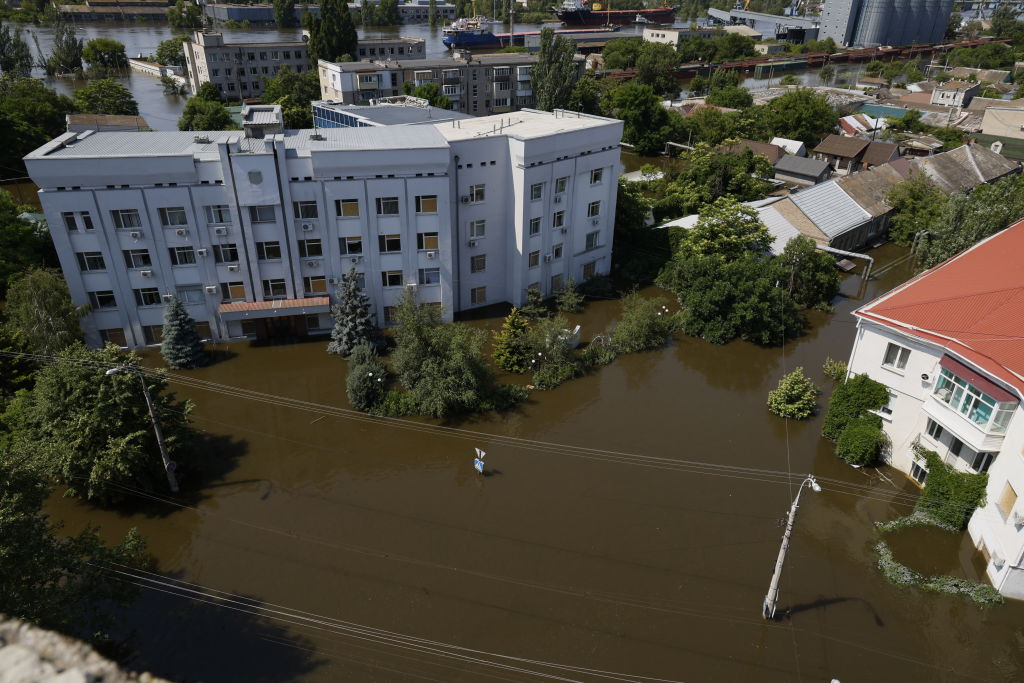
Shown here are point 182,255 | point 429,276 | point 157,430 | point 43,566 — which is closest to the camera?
point 43,566

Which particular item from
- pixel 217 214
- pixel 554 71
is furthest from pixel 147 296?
pixel 554 71

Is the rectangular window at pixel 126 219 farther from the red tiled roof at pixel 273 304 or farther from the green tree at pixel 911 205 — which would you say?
the green tree at pixel 911 205

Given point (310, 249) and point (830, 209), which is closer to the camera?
point (310, 249)

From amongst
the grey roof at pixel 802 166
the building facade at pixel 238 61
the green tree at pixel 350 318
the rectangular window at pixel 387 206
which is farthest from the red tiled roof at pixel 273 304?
the building facade at pixel 238 61

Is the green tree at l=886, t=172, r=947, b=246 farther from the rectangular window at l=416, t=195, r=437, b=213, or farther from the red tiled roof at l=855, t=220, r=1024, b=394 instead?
the rectangular window at l=416, t=195, r=437, b=213

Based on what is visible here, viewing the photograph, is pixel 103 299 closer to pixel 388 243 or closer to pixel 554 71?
pixel 388 243

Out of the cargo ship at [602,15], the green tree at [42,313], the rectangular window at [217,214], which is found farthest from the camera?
the cargo ship at [602,15]

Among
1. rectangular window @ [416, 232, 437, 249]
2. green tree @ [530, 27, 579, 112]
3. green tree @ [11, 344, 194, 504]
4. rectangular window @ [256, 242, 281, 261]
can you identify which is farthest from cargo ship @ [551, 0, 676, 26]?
green tree @ [11, 344, 194, 504]

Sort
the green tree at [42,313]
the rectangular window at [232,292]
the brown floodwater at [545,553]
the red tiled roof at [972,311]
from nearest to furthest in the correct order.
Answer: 1. the brown floodwater at [545,553]
2. the red tiled roof at [972,311]
3. the green tree at [42,313]
4. the rectangular window at [232,292]

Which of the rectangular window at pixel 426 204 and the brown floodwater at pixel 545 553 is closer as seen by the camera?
the brown floodwater at pixel 545 553
